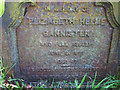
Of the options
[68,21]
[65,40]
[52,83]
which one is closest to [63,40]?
[65,40]

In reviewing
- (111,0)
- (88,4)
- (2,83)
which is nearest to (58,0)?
(88,4)

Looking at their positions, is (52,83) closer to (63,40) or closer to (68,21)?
(63,40)

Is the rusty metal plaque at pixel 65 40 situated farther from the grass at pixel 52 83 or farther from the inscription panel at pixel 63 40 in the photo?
the grass at pixel 52 83

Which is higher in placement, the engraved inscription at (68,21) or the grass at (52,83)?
the engraved inscription at (68,21)

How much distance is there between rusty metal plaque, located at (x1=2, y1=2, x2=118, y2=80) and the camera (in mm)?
1551

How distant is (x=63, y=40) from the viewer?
168 centimetres

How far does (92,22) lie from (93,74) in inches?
28.5

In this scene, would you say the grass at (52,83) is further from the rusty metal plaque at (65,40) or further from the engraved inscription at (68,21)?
the engraved inscription at (68,21)

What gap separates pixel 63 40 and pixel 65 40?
26mm

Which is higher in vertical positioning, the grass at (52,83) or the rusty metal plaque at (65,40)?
the rusty metal plaque at (65,40)

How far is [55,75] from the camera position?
1820 millimetres

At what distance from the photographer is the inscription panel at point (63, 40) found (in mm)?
1556

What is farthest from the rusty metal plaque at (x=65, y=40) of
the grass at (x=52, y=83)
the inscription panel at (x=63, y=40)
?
the grass at (x=52, y=83)

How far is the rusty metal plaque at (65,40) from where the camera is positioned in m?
1.55
